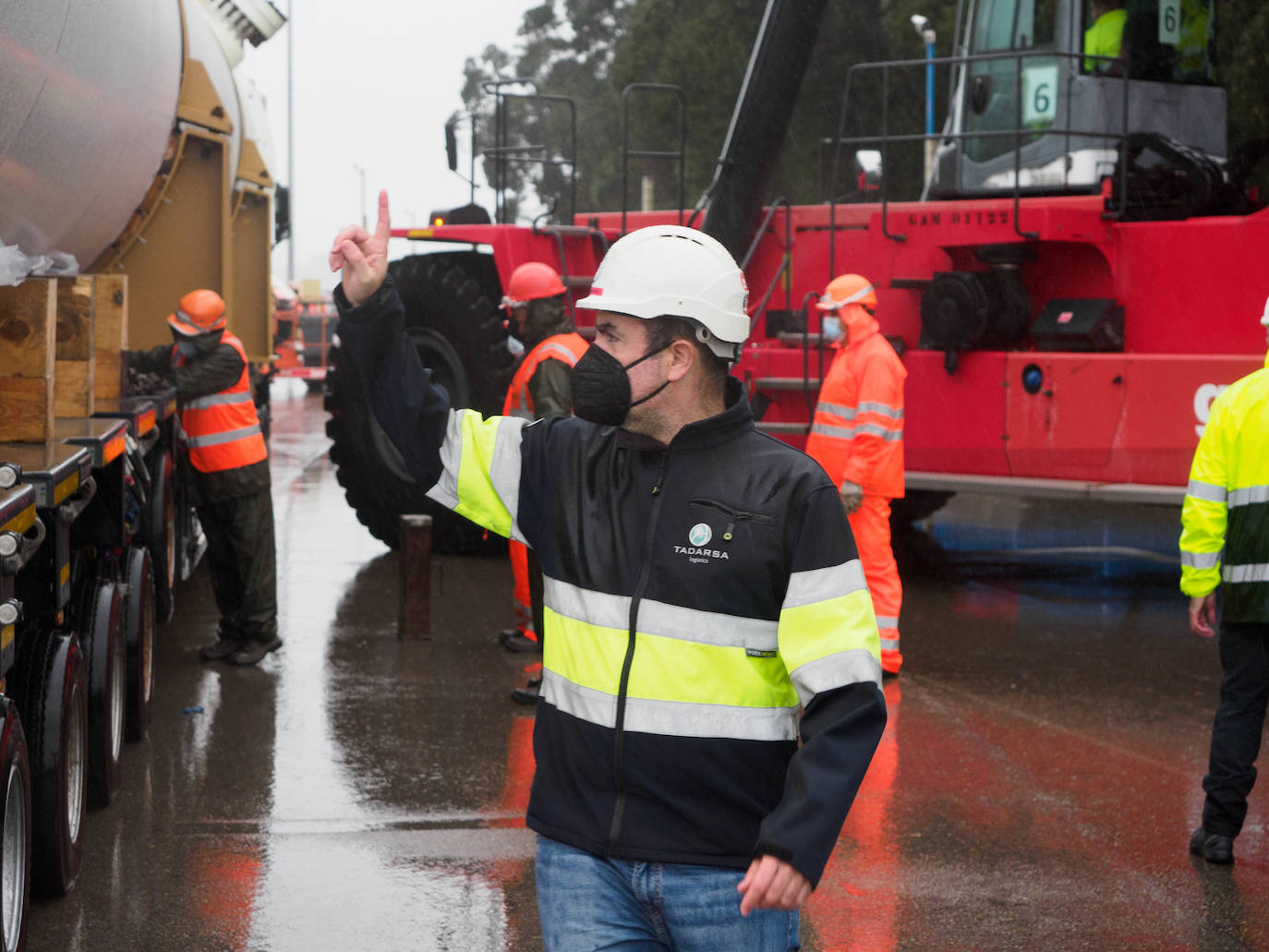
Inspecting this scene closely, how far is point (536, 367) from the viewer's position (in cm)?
745

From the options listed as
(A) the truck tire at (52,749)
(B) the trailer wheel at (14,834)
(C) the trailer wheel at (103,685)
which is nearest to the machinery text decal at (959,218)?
(C) the trailer wheel at (103,685)

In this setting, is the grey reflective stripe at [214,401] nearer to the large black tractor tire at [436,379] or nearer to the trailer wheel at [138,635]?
the trailer wheel at [138,635]

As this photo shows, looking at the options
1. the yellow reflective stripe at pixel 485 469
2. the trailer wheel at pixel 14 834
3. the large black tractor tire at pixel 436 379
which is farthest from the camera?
the large black tractor tire at pixel 436 379

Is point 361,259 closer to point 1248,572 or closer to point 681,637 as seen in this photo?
point 681,637

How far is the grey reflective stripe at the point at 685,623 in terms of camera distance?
281 centimetres

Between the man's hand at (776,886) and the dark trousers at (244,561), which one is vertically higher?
the man's hand at (776,886)

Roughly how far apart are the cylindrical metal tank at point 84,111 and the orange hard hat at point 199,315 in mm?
492

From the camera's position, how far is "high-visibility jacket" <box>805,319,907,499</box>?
26.3 feet

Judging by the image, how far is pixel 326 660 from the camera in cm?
838

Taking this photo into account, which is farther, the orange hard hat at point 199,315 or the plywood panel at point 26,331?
A: the orange hard hat at point 199,315

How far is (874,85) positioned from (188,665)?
18.8 meters

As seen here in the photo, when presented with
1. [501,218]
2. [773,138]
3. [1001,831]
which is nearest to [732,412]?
[1001,831]

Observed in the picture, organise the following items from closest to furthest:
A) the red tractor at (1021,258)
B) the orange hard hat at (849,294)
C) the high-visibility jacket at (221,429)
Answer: the high-visibility jacket at (221,429) → the orange hard hat at (849,294) → the red tractor at (1021,258)

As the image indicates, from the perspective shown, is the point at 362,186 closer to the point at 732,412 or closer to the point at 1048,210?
the point at 1048,210
